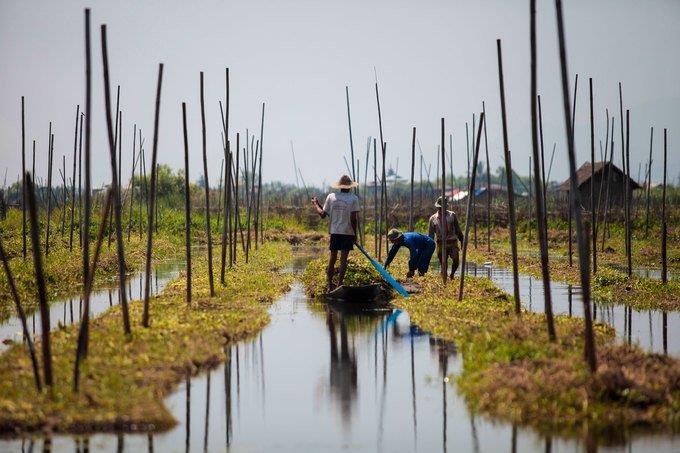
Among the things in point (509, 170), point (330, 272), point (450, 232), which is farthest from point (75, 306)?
point (509, 170)

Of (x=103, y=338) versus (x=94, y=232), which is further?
(x=94, y=232)

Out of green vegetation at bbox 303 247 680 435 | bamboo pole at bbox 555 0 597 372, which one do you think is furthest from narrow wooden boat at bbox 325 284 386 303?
bamboo pole at bbox 555 0 597 372

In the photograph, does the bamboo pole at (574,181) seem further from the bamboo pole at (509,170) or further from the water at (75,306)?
the water at (75,306)

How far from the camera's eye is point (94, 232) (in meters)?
33.5

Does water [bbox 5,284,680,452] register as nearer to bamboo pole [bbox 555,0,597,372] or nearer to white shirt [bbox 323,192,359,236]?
bamboo pole [bbox 555,0,597,372]

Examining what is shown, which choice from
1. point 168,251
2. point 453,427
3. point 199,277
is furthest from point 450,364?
point 168,251

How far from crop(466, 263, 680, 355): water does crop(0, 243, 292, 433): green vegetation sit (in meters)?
4.90

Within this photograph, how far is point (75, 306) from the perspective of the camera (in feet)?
54.5

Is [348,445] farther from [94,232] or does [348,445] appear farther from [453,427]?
[94,232]

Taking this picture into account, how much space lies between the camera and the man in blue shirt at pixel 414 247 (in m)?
17.7

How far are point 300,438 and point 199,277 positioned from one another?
39.9 feet

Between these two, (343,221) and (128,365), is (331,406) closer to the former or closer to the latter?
(128,365)

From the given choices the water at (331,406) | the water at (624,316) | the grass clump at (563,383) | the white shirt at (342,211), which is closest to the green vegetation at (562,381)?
the grass clump at (563,383)

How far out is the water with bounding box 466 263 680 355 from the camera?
12000 mm
